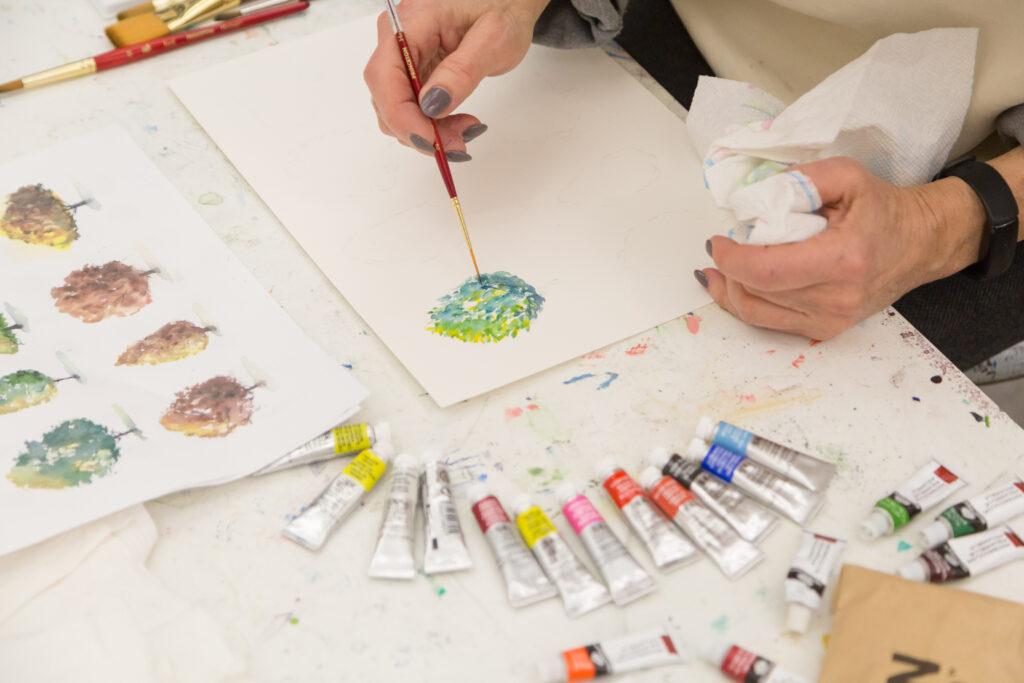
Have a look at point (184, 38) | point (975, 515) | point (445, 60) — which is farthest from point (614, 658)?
point (184, 38)

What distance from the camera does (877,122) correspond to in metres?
0.86

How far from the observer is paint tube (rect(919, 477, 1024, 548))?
2.29ft

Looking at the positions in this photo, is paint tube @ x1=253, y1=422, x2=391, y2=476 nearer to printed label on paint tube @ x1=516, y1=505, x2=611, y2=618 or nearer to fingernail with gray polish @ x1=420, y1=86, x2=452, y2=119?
printed label on paint tube @ x1=516, y1=505, x2=611, y2=618

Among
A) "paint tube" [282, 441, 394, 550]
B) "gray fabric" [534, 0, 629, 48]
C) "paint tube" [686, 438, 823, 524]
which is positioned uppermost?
"gray fabric" [534, 0, 629, 48]

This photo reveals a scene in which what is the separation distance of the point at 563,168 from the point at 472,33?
0.56 feet

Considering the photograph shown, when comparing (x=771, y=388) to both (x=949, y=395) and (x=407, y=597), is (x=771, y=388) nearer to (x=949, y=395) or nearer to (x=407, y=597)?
(x=949, y=395)

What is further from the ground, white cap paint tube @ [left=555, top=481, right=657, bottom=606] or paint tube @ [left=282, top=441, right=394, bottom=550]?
paint tube @ [left=282, top=441, right=394, bottom=550]

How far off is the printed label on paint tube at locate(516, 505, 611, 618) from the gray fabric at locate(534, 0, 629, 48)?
61 centimetres

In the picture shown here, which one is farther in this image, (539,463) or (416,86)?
(416,86)

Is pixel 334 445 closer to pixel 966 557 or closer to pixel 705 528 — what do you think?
pixel 705 528

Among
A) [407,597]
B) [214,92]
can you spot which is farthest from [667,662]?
[214,92]

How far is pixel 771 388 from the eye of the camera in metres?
0.81

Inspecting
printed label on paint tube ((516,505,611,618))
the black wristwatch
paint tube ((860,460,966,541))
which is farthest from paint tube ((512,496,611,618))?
the black wristwatch

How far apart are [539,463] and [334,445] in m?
0.17
